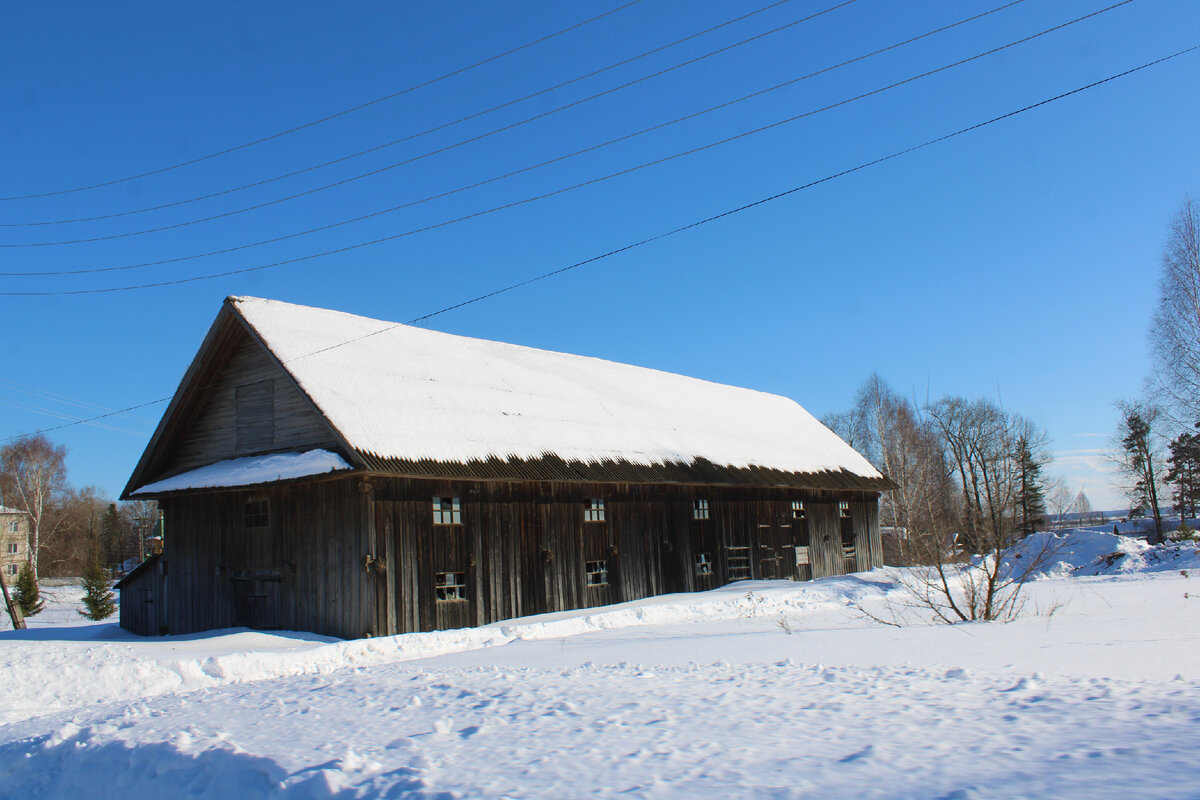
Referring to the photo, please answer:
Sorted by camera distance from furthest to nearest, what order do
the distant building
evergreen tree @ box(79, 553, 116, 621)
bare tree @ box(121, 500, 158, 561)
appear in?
bare tree @ box(121, 500, 158, 561)
the distant building
evergreen tree @ box(79, 553, 116, 621)

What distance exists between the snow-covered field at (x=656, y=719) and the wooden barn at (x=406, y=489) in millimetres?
3801

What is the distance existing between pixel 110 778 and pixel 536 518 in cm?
1283

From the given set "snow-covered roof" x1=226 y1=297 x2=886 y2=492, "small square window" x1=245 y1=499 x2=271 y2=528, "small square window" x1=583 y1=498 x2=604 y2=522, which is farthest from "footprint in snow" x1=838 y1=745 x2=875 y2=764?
"small square window" x1=245 y1=499 x2=271 y2=528

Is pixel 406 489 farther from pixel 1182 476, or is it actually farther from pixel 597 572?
pixel 1182 476

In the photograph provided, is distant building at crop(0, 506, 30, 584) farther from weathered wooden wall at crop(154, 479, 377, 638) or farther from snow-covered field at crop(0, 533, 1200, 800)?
snow-covered field at crop(0, 533, 1200, 800)

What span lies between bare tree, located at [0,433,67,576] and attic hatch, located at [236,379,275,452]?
41.1 metres

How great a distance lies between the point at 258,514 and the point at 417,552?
419cm

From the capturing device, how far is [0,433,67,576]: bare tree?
51.5 m

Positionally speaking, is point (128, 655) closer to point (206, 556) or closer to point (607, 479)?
point (206, 556)

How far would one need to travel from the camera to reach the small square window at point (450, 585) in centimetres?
1698

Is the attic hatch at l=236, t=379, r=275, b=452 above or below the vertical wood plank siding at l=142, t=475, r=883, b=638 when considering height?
above

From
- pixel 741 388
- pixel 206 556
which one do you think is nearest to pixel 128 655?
pixel 206 556

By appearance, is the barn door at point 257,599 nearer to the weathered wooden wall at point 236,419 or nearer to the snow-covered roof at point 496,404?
the weathered wooden wall at point 236,419

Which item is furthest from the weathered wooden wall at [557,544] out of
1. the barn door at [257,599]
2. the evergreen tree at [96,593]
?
the evergreen tree at [96,593]
